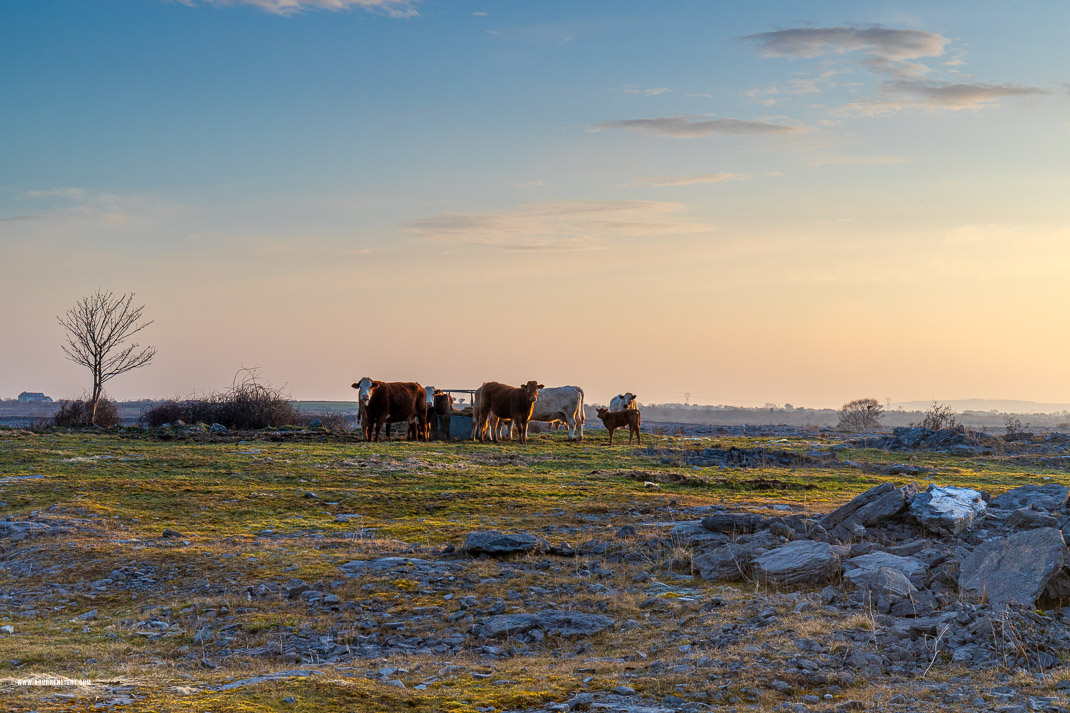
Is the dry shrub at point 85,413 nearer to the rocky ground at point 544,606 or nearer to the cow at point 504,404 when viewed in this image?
the cow at point 504,404

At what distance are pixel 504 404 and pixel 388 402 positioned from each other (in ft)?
15.4

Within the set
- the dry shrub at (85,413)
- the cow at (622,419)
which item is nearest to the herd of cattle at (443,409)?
the cow at (622,419)

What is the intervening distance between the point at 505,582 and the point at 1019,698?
6262 millimetres

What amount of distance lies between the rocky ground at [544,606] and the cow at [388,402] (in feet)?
58.1

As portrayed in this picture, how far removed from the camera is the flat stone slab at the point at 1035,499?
16.8 meters

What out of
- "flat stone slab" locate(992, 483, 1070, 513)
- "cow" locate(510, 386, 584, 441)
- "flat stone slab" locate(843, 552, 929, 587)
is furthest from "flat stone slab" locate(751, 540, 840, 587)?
"cow" locate(510, 386, 584, 441)

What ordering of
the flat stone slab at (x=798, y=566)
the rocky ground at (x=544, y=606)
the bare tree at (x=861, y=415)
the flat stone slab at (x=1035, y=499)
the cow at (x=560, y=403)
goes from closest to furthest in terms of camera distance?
the rocky ground at (x=544, y=606) → the flat stone slab at (x=798, y=566) → the flat stone slab at (x=1035, y=499) → the cow at (x=560, y=403) → the bare tree at (x=861, y=415)

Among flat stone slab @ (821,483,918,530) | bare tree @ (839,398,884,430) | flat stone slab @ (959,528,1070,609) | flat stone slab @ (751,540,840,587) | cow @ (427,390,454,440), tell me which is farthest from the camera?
bare tree @ (839,398,884,430)

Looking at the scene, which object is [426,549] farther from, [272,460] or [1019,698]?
[272,460]

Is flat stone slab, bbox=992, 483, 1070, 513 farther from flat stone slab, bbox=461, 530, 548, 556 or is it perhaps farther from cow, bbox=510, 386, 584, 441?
cow, bbox=510, 386, 584, 441

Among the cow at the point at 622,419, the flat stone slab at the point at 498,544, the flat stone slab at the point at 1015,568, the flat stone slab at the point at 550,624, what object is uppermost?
the cow at the point at 622,419

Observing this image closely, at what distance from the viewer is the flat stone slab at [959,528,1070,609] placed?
10.2 meters

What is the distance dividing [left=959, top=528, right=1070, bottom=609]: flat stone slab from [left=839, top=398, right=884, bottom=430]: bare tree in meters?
61.1

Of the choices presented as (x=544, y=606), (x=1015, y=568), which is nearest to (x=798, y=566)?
(x=1015, y=568)
